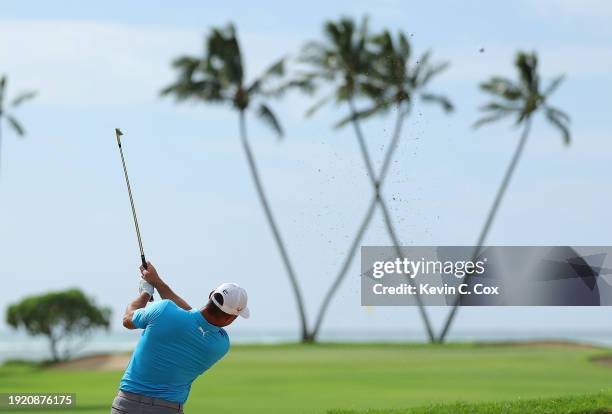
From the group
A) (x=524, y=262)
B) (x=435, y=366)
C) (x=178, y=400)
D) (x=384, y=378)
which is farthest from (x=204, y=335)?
(x=524, y=262)

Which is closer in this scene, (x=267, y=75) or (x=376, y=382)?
(x=376, y=382)

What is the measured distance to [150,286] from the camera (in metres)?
8.10

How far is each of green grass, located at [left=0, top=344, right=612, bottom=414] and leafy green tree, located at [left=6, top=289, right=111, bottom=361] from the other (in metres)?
12.4

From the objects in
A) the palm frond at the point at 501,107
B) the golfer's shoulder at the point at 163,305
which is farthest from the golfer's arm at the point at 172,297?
the palm frond at the point at 501,107

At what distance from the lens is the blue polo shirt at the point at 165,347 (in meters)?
7.48

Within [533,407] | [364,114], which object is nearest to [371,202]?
[364,114]

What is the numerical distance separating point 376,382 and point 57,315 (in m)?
30.6

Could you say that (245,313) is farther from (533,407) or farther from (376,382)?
(376,382)

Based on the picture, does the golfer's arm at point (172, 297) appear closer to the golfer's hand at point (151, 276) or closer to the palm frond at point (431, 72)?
the golfer's hand at point (151, 276)

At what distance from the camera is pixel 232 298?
7.25m

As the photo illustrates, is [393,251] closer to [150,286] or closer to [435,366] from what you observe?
[435,366]

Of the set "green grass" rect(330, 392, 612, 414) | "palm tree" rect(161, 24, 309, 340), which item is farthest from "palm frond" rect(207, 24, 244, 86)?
"green grass" rect(330, 392, 612, 414)

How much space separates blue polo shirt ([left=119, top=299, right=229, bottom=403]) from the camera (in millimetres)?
7484

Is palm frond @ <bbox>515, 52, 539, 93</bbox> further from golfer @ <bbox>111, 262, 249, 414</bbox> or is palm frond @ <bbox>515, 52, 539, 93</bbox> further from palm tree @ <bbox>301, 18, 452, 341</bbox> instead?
golfer @ <bbox>111, 262, 249, 414</bbox>
